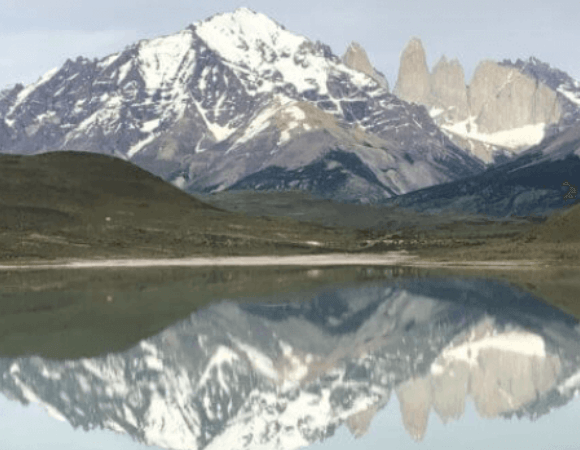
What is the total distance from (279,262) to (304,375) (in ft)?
357

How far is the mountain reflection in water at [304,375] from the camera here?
3641 centimetres

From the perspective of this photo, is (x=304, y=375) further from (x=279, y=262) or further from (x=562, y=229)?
(x=562, y=229)

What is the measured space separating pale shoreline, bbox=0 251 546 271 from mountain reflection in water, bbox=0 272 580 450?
64.7 m

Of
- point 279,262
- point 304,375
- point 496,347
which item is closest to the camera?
point 304,375

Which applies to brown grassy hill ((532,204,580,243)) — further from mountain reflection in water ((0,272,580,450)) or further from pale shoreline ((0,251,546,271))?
mountain reflection in water ((0,272,580,450))

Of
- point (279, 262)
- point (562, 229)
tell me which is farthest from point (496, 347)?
point (562, 229)

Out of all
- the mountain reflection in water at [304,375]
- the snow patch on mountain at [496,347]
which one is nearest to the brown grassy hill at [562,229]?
the mountain reflection in water at [304,375]

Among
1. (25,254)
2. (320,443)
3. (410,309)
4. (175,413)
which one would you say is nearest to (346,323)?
(410,309)

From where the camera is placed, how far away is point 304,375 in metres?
47.8

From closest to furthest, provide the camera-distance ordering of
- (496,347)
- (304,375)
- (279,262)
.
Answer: (304,375) < (496,347) < (279,262)

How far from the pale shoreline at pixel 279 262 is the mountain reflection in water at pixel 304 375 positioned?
212 ft

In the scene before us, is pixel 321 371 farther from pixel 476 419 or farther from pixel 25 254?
pixel 25 254

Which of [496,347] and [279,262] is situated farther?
[279,262]

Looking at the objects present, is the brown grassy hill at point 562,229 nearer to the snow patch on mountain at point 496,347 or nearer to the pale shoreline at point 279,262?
the pale shoreline at point 279,262
